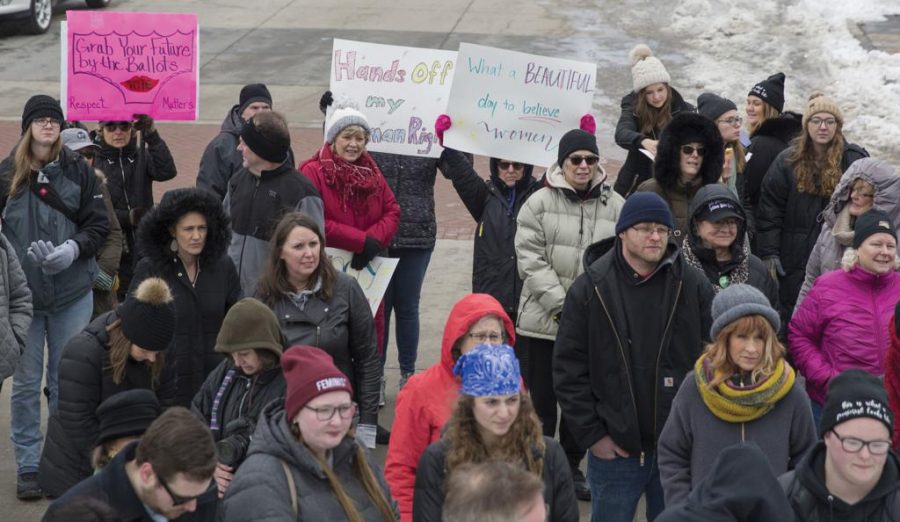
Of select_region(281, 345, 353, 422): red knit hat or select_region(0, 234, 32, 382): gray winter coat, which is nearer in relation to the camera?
select_region(281, 345, 353, 422): red knit hat

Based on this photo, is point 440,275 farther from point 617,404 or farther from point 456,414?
point 456,414

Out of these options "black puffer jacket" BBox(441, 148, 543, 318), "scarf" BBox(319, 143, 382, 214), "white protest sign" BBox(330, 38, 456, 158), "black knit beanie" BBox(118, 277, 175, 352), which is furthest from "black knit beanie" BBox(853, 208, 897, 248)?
"black knit beanie" BBox(118, 277, 175, 352)

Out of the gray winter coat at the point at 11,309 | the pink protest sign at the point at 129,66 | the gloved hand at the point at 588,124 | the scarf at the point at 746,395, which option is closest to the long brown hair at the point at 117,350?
the gray winter coat at the point at 11,309

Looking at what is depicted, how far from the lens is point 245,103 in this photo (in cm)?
862

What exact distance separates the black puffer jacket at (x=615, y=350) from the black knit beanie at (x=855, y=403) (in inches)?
48.8

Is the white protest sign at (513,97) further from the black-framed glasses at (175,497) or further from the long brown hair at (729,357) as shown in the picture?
the black-framed glasses at (175,497)

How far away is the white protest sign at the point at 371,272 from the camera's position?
7484 mm

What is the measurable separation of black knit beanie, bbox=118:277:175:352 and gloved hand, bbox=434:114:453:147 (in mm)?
2851

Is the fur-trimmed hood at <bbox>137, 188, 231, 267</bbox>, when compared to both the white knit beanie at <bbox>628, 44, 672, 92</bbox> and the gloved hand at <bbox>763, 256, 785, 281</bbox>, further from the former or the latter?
the gloved hand at <bbox>763, 256, 785, 281</bbox>

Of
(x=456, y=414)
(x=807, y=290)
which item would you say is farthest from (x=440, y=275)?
(x=456, y=414)

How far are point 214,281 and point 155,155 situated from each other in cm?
247

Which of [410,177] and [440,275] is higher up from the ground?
[410,177]

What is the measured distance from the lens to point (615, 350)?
19.0 feet

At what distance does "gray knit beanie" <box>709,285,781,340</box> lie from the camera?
5.23m
